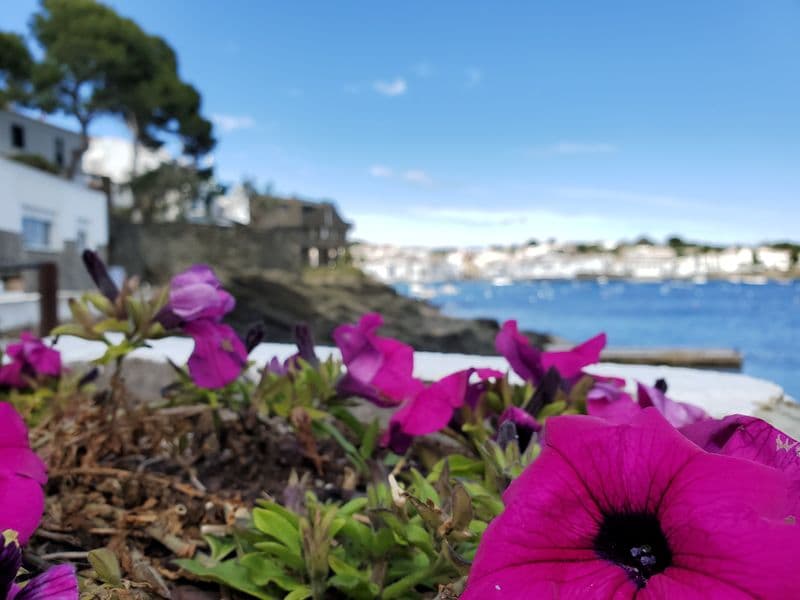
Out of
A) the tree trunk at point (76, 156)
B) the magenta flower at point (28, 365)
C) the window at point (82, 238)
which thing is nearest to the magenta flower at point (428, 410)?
the magenta flower at point (28, 365)

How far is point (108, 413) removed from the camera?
1.31 meters

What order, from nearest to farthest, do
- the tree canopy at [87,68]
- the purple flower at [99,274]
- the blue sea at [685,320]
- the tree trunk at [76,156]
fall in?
the purple flower at [99,274]
the tree canopy at [87,68]
the tree trunk at [76,156]
the blue sea at [685,320]

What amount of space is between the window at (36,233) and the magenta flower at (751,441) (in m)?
19.2

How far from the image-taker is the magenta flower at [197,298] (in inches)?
43.4

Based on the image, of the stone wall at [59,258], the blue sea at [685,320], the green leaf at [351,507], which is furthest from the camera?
the blue sea at [685,320]

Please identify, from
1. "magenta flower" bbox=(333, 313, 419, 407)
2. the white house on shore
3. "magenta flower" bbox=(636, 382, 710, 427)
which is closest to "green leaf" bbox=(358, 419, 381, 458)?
"magenta flower" bbox=(333, 313, 419, 407)

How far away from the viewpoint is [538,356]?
1.13m

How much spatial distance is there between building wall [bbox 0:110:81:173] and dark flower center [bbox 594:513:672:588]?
29.7 meters

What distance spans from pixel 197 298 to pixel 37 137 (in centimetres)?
3125

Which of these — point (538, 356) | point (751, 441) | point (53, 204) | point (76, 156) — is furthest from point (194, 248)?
point (751, 441)

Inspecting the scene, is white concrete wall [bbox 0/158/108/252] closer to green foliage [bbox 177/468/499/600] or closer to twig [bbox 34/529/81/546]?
twig [bbox 34/529/81/546]

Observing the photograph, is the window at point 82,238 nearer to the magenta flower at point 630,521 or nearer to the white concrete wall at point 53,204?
the white concrete wall at point 53,204

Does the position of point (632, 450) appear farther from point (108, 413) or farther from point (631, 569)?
point (108, 413)

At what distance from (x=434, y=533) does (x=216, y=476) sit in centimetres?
57
